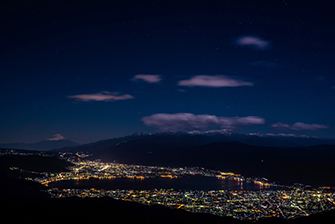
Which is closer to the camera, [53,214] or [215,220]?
[53,214]

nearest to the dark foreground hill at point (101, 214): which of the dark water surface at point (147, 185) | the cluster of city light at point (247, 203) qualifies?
the cluster of city light at point (247, 203)

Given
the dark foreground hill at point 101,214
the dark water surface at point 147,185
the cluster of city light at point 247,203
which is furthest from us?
the dark water surface at point 147,185

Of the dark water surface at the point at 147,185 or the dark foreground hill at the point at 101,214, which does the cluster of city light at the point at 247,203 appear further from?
the dark water surface at the point at 147,185

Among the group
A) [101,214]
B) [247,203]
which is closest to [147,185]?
[247,203]

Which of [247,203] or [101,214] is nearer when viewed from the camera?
[101,214]

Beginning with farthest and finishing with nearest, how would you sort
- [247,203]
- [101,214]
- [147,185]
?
[147,185] < [247,203] < [101,214]

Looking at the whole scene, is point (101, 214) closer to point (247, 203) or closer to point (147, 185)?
point (247, 203)

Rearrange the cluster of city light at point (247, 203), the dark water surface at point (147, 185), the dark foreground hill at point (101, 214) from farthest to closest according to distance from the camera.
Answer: the dark water surface at point (147, 185), the cluster of city light at point (247, 203), the dark foreground hill at point (101, 214)

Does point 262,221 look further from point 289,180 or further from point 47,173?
point 47,173

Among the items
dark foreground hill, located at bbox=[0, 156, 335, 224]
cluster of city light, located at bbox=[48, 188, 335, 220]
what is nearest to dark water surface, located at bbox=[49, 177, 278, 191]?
cluster of city light, located at bbox=[48, 188, 335, 220]

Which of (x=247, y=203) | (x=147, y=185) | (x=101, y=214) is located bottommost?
(x=247, y=203)

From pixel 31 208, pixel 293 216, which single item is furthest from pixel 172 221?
pixel 293 216
